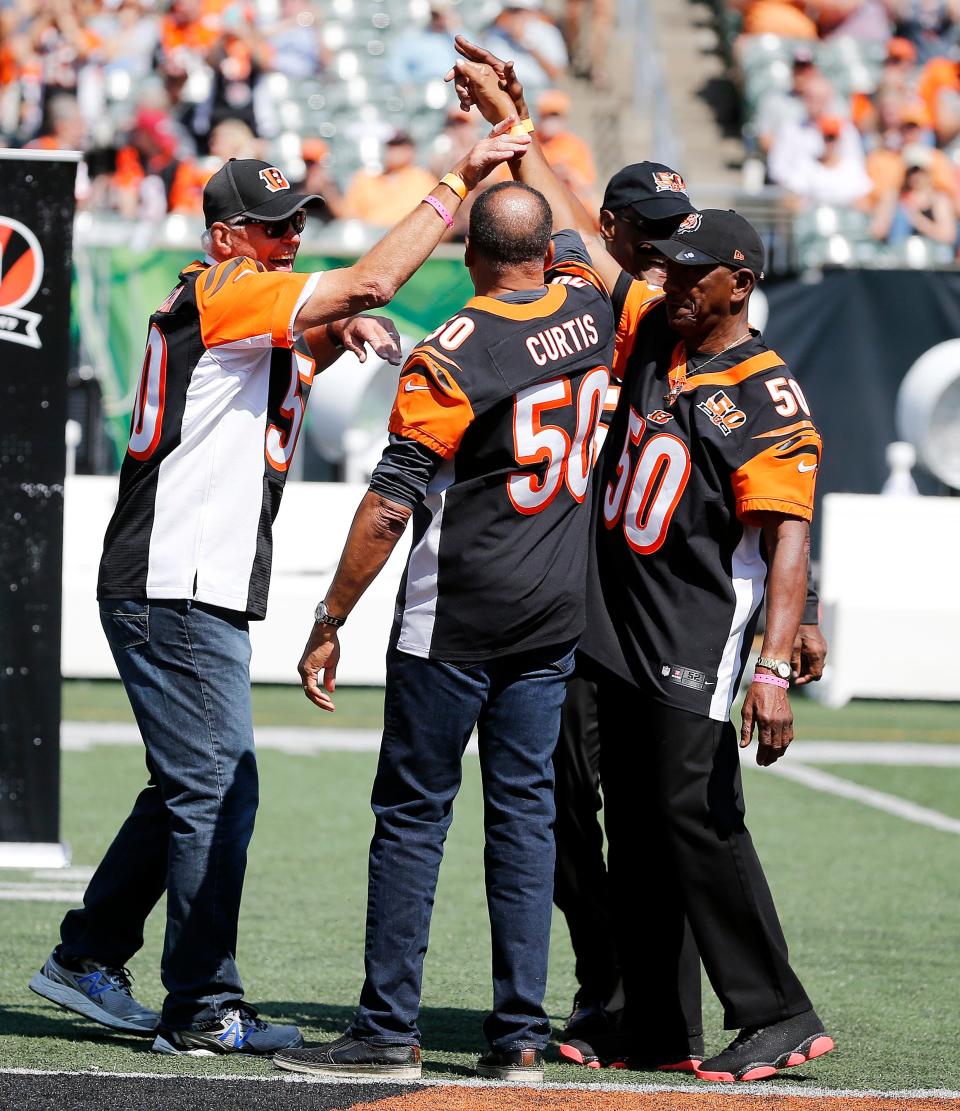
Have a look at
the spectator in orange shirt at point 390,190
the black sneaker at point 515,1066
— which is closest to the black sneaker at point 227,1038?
the black sneaker at point 515,1066

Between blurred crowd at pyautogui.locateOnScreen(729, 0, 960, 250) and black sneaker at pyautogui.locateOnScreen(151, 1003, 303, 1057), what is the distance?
434 inches

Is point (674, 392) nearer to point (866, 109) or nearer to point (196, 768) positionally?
point (196, 768)

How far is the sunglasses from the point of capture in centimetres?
451

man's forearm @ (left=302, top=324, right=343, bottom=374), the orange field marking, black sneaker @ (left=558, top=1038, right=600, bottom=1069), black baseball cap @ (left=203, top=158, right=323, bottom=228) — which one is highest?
black baseball cap @ (left=203, top=158, right=323, bottom=228)

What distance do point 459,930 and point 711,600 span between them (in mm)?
2143

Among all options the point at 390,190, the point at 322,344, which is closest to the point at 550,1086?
the point at 322,344

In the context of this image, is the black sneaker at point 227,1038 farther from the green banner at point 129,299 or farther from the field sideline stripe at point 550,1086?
the green banner at point 129,299

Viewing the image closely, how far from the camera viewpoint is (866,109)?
56.3 ft

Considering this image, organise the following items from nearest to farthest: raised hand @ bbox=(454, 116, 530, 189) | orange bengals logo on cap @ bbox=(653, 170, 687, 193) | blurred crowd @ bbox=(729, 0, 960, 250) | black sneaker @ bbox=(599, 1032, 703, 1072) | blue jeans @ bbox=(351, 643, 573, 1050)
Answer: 1. blue jeans @ bbox=(351, 643, 573, 1050)
2. raised hand @ bbox=(454, 116, 530, 189)
3. black sneaker @ bbox=(599, 1032, 703, 1072)
4. orange bengals logo on cap @ bbox=(653, 170, 687, 193)
5. blurred crowd @ bbox=(729, 0, 960, 250)

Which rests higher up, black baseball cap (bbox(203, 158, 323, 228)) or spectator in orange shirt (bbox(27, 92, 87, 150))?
spectator in orange shirt (bbox(27, 92, 87, 150))

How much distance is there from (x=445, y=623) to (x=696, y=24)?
17439 mm

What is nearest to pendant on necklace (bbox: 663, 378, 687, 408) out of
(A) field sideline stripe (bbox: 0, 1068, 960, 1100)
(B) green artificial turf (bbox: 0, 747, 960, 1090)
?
(B) green artificial turf (bbox: 0, 747, 960, 1090)

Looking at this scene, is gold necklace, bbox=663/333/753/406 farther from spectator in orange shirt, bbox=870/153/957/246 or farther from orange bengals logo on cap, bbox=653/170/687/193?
spectator in orange shirt, bbox=870/153/957/246

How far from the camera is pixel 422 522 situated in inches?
169
